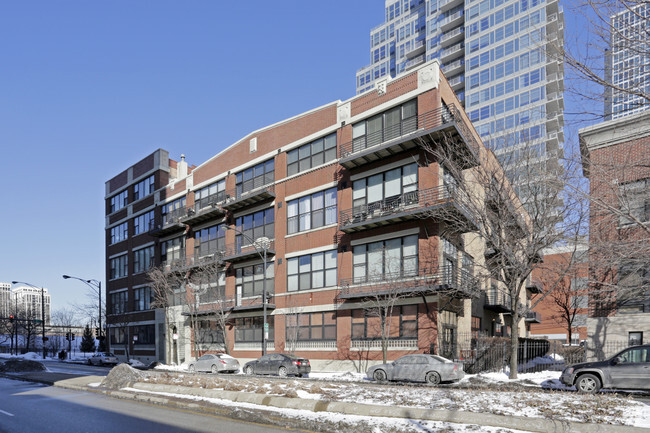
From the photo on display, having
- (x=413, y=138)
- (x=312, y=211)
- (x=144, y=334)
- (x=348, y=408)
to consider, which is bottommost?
(x=144, y=334)

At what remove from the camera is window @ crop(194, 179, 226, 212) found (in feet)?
139

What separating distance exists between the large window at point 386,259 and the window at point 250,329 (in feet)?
31.6

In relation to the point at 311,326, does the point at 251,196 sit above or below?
above

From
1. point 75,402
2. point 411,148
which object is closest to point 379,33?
point 411,148

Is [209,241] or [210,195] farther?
[210,195]

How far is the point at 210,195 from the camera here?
44.1 meters

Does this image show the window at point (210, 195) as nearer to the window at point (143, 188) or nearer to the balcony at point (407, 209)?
the window at point (143, 188)

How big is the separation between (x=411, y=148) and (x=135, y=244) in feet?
123

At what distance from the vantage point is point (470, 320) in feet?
105

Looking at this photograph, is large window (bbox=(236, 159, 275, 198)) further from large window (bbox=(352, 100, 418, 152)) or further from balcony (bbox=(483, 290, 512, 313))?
balcony (bbox=(483, 290, 512, 313))

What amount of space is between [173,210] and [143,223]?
746 centimetres

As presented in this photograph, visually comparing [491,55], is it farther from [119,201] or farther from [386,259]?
[386,259]

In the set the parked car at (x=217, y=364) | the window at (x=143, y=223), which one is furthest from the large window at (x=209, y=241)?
the parked car at (x=217, y=364)

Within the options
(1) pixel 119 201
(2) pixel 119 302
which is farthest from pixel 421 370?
(1) pixel 119 201
